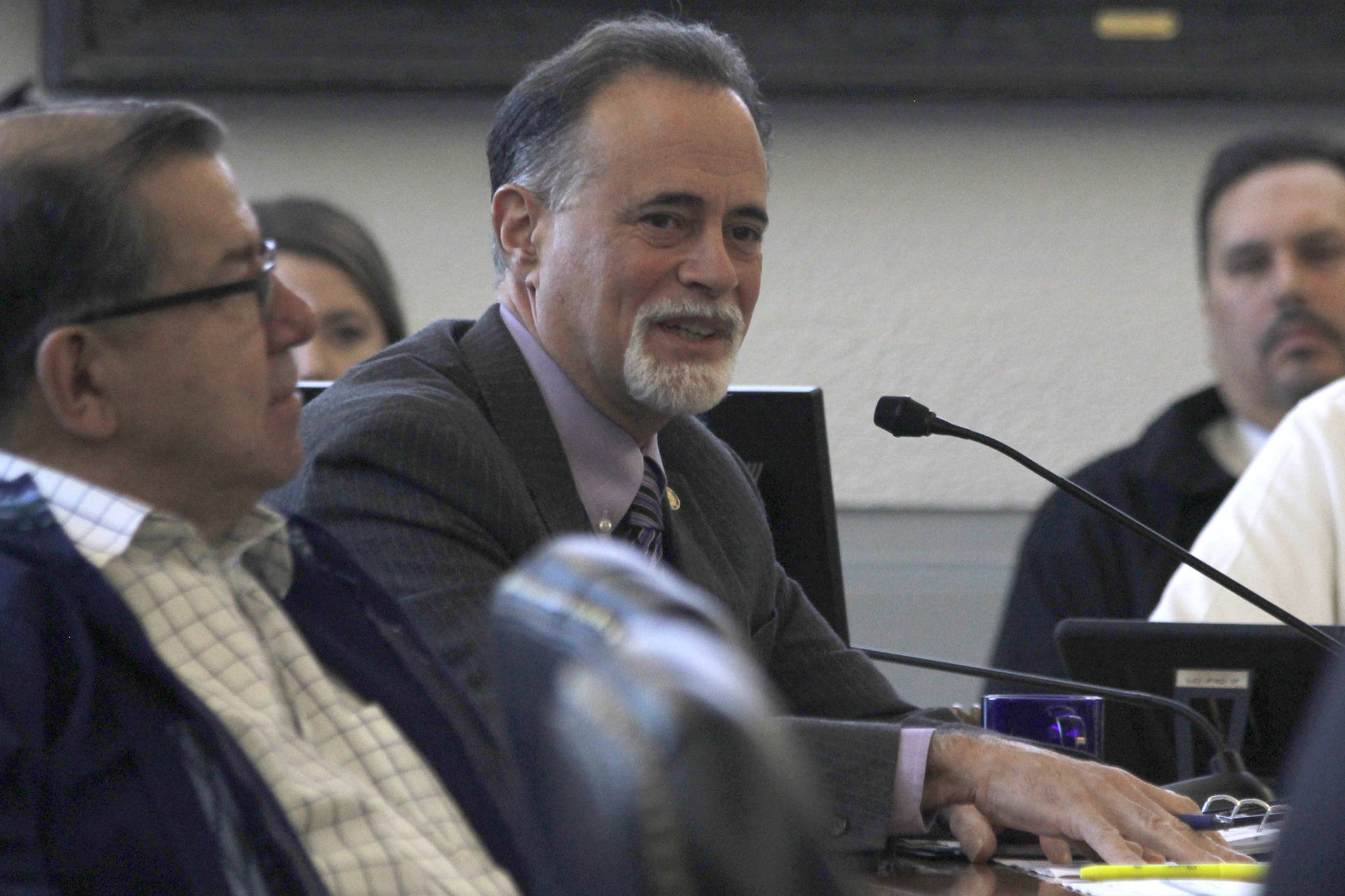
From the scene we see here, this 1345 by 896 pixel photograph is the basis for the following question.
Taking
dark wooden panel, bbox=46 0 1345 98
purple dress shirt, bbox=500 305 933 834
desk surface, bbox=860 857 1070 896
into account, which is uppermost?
dark wooden panel, bbox=46 0 1345 98

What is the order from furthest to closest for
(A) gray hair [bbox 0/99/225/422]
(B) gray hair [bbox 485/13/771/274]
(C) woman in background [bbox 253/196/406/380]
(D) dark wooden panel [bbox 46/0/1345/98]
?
(D) dark wooden panel [bbox 46/0/1345/98] < (C) woman in background [bbox 253/196/406/380] < (B) gray hair [bbox 485/13/771/274] < (A) gray hair [bbox 0/99/225/422]

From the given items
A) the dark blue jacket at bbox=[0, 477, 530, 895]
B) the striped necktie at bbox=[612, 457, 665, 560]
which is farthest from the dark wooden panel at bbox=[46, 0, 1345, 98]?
the dark blue jacket at bbox=[0, 477, 530, 895]

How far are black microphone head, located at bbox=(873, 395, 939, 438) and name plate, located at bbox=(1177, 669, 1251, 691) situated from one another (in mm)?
338

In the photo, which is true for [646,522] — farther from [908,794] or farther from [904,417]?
[908,794]

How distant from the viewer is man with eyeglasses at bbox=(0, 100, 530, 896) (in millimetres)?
894

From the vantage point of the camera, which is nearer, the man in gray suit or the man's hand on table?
the man's hand on table

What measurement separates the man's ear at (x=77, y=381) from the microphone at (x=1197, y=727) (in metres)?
0.83

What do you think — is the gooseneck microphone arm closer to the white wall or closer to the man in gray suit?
the man in gray suit

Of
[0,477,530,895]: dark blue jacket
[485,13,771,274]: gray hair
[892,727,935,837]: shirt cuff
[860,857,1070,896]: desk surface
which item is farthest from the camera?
[485,13,771,274]: gray hair

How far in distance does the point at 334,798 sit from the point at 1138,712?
3.08 feet

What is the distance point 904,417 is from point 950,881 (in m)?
0.49

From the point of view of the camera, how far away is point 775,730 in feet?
1.04

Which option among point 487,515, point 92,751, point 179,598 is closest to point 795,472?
point 487,515

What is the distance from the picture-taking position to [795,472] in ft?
5.76
